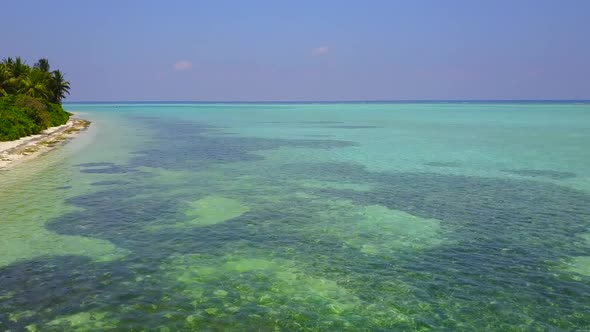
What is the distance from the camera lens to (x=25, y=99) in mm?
49250

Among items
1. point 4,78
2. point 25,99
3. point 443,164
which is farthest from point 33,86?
point 443,164

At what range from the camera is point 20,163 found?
27875mm

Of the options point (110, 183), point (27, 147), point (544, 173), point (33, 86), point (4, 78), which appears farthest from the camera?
point (33, 86)

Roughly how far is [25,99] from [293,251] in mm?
47979

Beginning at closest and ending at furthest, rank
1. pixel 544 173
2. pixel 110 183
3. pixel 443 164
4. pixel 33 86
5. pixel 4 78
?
pixel 110 183 < pixel 544 173 < pixel 443 164 < pixel 4 78 < pixel 33 86

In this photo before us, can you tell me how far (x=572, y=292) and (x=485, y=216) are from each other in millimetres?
6423

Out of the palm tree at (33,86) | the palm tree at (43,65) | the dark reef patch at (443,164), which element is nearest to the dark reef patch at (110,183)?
the dark reef patch at (443,164)

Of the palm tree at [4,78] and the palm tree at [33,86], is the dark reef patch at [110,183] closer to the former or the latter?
the palm tree at [4,78]

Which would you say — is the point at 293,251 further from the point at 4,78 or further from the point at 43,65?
the point at 43,65

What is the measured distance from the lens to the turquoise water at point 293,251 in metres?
8.87

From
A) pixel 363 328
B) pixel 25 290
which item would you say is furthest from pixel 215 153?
pixel 363 328

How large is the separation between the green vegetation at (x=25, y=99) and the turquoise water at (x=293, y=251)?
58.6ft

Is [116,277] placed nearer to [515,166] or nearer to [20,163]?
[20,163]

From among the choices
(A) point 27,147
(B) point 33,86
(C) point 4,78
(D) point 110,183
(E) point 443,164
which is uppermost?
(C) point 4,78
